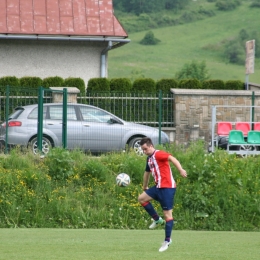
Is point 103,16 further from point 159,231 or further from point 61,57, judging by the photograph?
point 159,231

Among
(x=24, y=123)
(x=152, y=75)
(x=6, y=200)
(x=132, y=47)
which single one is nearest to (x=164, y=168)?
(x=6, y=200)

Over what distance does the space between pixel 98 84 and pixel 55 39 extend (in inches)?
142

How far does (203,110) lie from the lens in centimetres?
2595

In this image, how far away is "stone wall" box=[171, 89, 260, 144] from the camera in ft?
83.9

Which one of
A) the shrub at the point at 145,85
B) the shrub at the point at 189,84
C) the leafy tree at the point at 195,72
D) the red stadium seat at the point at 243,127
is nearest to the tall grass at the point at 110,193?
the red stadium seat at the point at 243,127

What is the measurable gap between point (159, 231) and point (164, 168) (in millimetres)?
4433

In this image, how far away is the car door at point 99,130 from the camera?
826 inches

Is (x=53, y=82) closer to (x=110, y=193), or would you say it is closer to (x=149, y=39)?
(x=110, y=193)

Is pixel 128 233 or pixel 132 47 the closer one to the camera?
pixel 128 233

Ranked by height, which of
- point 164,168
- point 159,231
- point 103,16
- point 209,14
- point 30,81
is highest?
Result: point 209,14

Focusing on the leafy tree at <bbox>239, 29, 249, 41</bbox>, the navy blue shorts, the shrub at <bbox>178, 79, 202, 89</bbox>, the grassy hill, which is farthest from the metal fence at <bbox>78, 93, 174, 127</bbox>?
the leafy tree at <bbox>239, 29, 249, 41</bbox>

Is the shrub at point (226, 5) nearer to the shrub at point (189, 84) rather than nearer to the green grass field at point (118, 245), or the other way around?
the shrub at point (189, 84)

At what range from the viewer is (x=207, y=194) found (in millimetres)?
18391

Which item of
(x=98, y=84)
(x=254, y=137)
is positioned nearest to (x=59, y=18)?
(x=98, y=84)
